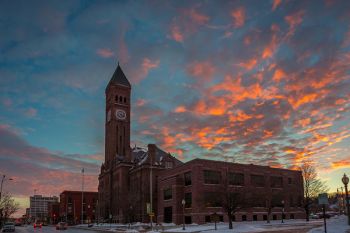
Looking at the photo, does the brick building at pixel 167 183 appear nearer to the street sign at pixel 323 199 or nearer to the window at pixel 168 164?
the window at pixel 168 164

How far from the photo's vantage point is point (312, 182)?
84188 mm

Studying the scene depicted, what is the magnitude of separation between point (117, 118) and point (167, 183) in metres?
44.8


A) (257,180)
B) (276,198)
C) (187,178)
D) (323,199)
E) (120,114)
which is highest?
(120,114)

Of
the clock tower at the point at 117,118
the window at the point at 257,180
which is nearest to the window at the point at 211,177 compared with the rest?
the window at the point at 257,180

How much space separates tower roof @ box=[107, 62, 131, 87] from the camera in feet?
Answer: 405

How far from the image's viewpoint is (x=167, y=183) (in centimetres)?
8075

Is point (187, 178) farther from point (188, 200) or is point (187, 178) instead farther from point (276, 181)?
point (276, 181)

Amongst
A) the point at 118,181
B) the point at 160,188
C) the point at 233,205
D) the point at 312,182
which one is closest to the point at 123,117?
the point at 118,181

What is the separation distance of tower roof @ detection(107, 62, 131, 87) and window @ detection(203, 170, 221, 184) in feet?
198

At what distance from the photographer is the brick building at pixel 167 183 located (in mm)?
71438

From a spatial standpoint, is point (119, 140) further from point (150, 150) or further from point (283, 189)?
point (283, 189)

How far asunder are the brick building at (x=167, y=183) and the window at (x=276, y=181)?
0.23 meters

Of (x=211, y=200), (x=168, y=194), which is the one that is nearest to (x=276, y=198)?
(x=211, y=200)

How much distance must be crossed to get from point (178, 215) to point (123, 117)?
176 feet
